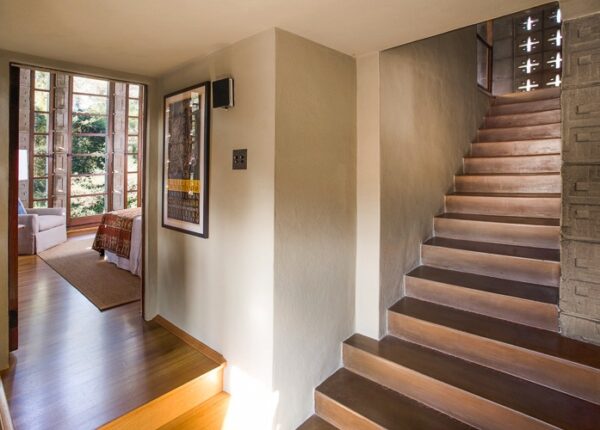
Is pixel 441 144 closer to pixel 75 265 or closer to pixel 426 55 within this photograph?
pixel 426 55

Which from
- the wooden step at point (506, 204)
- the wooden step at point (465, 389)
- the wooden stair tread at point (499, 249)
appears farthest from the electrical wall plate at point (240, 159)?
the wooden step at point (506, 204)

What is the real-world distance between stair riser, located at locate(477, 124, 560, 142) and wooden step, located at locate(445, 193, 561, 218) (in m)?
0.94

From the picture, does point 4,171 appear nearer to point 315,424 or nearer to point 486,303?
point 315,424

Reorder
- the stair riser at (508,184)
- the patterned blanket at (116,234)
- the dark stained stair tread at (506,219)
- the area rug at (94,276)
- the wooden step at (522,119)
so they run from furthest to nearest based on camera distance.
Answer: the patterned blanket at (116,234)
the wooden step at (522,119)
the area rug at (94,276)
the stair riser at (508,184)
the dark stained stair tread at (506,219)

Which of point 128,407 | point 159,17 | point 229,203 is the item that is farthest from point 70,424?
point 159,17

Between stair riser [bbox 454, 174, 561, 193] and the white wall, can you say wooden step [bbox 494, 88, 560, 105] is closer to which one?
stair riser [bbox 454, 174, 561, 193]

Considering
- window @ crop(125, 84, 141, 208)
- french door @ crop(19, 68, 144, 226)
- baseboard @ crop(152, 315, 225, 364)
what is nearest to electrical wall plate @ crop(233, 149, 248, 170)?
baseboard @ crop(152, 315, 225, 364)

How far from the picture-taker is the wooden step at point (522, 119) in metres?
3.86

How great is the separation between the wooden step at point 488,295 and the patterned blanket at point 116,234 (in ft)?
11.6

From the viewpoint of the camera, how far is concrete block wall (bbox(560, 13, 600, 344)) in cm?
179

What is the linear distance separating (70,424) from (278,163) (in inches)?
66.4

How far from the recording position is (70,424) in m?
1.81

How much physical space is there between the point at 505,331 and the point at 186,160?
2.36 m

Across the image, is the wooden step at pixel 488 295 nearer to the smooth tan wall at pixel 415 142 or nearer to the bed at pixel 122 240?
the smooth tan wall at pixel 415 142
